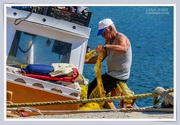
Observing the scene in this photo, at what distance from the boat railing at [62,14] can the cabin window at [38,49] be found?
33 centimetres

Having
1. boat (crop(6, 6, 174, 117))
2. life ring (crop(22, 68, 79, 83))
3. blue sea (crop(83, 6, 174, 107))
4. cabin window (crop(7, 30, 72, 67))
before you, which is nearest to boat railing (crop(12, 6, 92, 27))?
boat (crop(6, 6, 174, 117))

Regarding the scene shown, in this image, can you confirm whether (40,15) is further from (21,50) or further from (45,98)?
(45,98)

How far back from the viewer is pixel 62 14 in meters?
8.73

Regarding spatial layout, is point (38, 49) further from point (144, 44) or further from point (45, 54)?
point (144, 44)

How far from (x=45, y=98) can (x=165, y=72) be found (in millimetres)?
6108

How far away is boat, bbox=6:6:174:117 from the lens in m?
8.34

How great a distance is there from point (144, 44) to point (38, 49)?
29.1 feet

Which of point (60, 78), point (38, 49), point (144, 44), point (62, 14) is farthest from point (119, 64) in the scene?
point (144, 44)

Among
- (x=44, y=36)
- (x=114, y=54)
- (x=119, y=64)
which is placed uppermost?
(x=44, y=36)

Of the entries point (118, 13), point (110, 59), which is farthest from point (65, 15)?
point (118, 13)

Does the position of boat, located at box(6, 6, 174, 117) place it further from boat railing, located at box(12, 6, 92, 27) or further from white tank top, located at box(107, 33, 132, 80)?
white tank top, located at box(107, 33, 132, 80)

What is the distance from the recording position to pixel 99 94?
8602 millimetres


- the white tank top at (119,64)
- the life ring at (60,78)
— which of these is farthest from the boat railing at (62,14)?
the life ring at (60,78)

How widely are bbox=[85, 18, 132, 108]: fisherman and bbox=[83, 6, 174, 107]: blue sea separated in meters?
2.51
